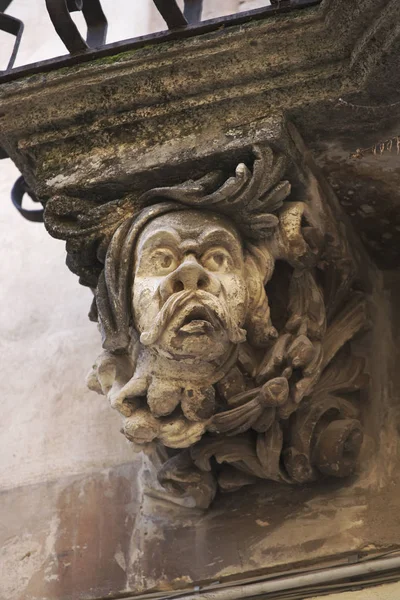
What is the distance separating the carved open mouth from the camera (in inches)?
69.1

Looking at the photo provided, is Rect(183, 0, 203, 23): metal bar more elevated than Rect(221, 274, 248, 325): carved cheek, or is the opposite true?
Rect(183, 0, 203, 23): metal bar

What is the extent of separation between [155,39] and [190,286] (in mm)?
566

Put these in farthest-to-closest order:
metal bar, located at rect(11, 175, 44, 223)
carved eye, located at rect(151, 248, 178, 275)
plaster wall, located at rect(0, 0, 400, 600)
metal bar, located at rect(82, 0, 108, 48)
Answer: metal bar, located at rect(11, 175, 44, 223) < plaster wall, located at rect(0, 0, 400, 600) < metal bar, located at rect(82, 0, 108, 48) < carved eye, located at rect(151, 248, 178, 275)

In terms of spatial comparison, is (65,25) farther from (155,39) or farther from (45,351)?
(45,351)

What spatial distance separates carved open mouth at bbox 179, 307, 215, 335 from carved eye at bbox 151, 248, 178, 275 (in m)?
0.14

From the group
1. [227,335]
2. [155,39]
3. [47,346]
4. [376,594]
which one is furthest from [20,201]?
[376,594]

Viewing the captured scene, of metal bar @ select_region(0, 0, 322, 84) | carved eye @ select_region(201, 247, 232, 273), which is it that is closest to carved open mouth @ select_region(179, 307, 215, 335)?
carved eye @ select_region(201, 247, 232, 273)

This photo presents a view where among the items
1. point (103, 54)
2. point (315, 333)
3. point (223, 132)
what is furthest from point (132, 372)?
point (103, 54)

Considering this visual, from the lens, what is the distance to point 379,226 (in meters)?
2.24

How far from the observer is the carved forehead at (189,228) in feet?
6.14

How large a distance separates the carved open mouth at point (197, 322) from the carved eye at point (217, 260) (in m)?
0.13

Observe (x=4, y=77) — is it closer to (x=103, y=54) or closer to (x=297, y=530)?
(x=103, y=54)

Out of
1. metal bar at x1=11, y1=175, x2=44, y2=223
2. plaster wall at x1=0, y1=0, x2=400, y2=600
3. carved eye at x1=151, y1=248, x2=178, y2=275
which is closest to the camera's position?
carved eye at x1=151, y1=248, x2=178, y2=275

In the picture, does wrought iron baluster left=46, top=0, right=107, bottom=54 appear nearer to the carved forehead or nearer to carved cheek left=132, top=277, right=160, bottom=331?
the carved forehead
